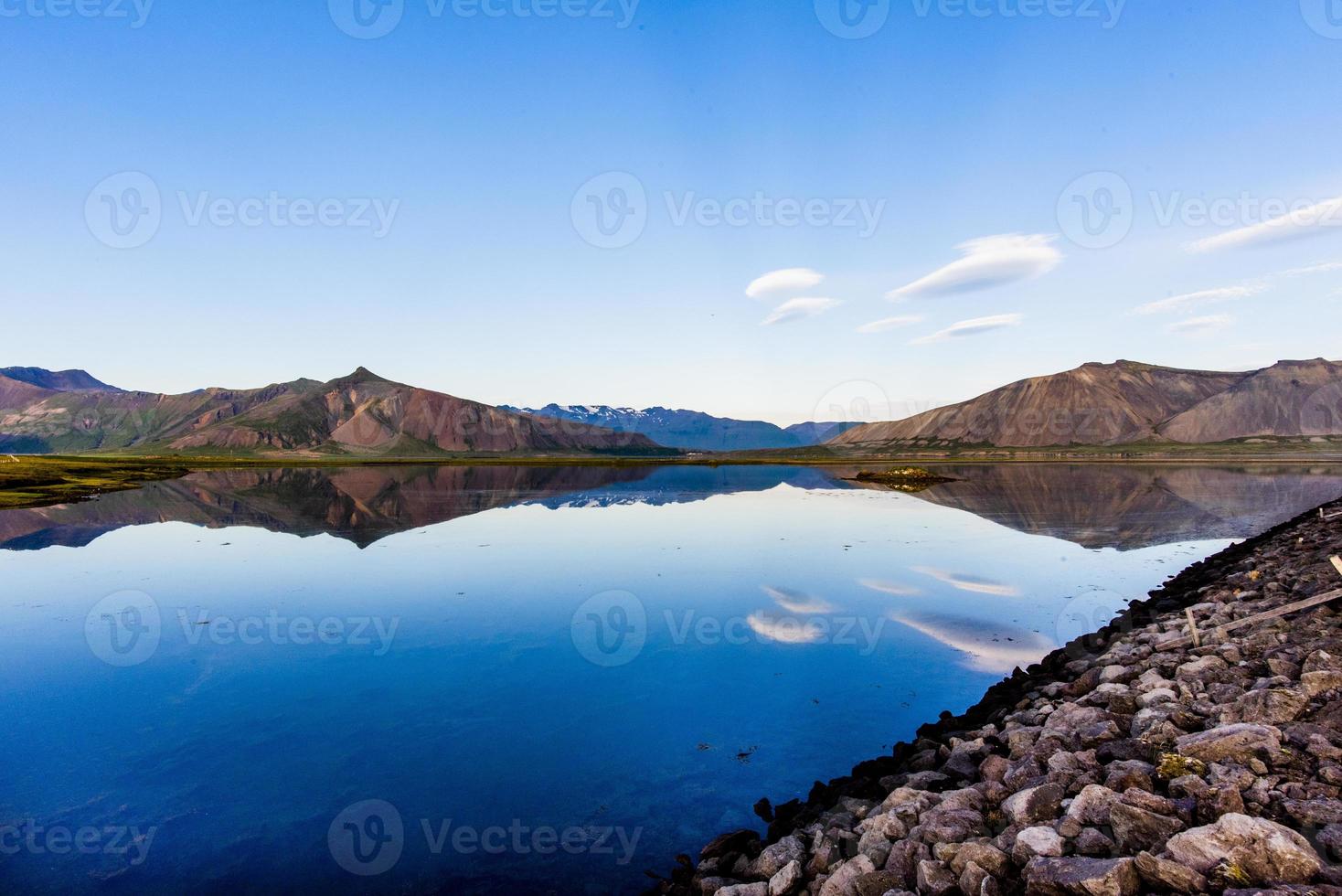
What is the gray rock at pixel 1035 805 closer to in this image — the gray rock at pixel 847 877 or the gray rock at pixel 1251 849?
the gray rock at pixel 1251 849

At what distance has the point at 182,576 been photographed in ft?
99.8

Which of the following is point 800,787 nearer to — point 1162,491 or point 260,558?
point 260,558

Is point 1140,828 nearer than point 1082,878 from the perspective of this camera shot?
No

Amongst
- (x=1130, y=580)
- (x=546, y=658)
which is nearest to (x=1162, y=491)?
(x=1130, y=580)

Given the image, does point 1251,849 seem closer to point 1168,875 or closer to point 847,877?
point 1168,875

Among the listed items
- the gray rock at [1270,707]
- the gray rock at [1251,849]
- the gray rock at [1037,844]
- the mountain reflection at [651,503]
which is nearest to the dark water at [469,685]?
the mountain reflection at [651,503]

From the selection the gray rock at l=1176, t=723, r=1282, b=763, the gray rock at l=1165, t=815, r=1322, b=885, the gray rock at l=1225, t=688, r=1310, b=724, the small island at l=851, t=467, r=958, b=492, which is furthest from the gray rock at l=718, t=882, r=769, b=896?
the small island at l=851, t=467, r=958, b=492

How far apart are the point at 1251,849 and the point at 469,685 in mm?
15440

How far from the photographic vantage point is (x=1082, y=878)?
6547 millimetres

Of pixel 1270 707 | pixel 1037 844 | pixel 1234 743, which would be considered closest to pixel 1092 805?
pixel 1037 844

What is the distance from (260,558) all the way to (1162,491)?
302ft

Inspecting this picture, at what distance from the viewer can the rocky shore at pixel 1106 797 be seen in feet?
21.4

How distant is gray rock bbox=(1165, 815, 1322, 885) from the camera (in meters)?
6.08

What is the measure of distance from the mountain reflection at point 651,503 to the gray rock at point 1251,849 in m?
18.3
